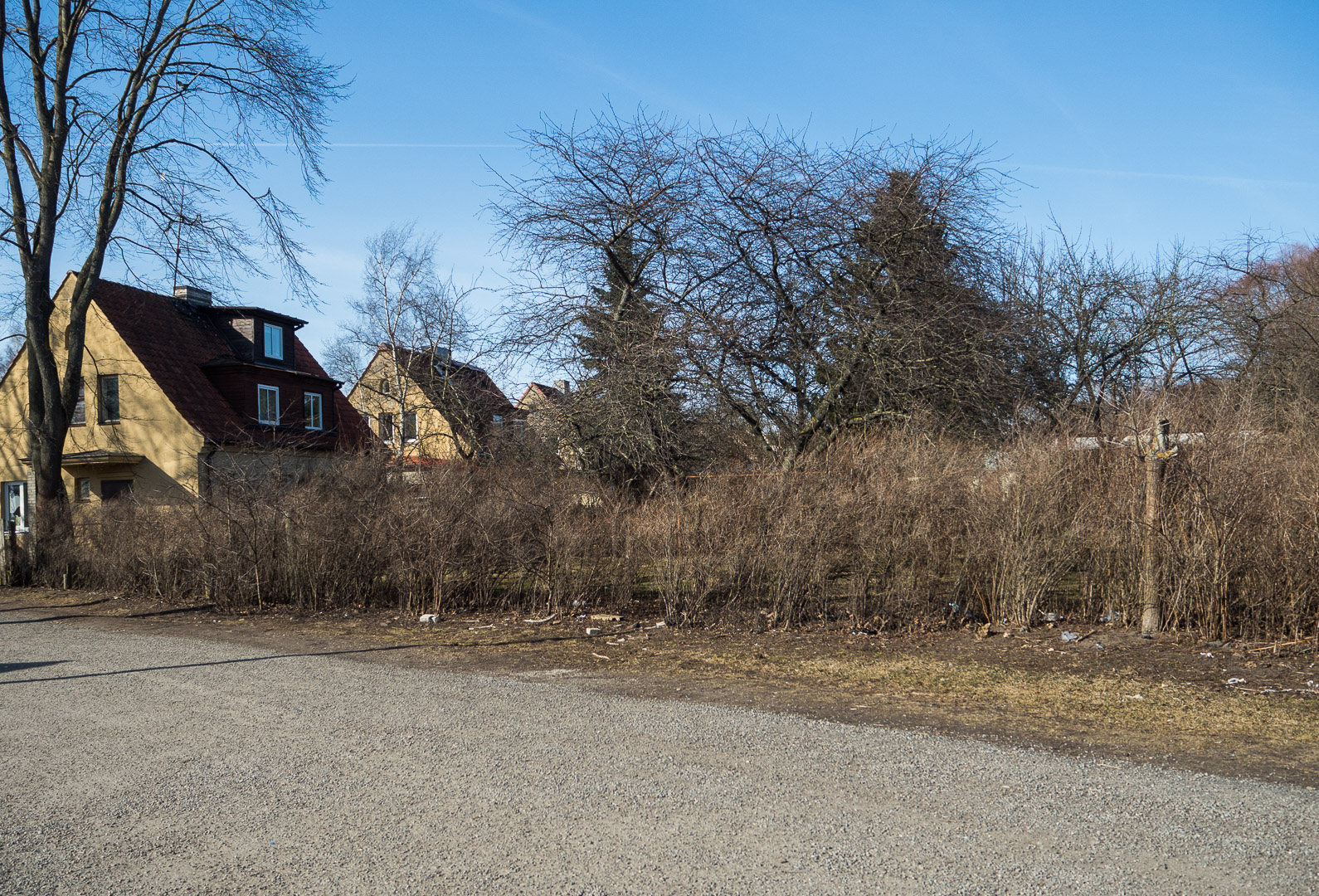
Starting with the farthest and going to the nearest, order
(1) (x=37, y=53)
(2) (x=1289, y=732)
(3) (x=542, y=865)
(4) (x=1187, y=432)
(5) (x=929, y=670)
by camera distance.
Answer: (1) (x=37, y=53) → (4) (x=1187, y=432) → (5) (x=929, y=670) → (2) (x=1289, y=732) → (3) (x=542, y=865)

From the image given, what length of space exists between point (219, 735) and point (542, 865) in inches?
129

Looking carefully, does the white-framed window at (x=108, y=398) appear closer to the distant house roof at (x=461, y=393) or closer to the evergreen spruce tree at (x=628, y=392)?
the distant house roof at (x=461, y=393)

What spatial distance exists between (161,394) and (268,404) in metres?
3.82

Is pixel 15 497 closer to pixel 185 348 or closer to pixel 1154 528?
pixel 185 348

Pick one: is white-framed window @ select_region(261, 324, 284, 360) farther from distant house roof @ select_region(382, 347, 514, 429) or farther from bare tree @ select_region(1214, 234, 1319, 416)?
bare tree @ select_region(1214, 234, 1319, 416)

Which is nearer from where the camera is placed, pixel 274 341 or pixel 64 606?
pixel 64 606

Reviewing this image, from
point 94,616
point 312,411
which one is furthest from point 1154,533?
point 312,411

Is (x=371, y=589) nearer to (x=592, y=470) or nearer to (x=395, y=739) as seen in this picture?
(x=592, y=470)

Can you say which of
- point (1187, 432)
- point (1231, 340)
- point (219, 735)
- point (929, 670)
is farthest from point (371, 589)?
point (1231, 340)

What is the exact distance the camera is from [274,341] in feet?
108

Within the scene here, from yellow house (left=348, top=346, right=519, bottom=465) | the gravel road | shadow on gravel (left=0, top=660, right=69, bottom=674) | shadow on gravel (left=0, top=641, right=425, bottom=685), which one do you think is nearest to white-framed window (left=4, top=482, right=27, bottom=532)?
yellow house (left=348, top=346, right=519, bottom=465)

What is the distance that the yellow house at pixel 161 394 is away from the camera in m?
28.2

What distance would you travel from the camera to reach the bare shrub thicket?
27.2 ft

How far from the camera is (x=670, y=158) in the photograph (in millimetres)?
14758
